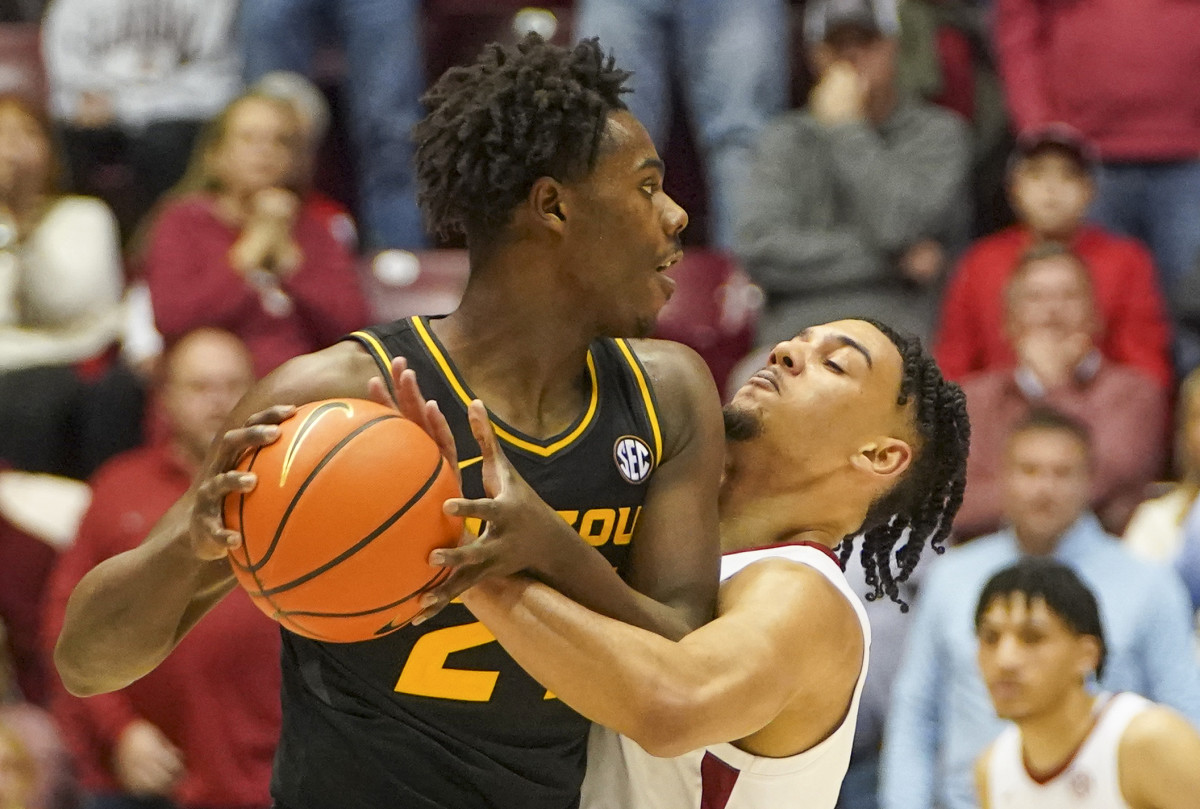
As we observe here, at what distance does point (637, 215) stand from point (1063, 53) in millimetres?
4217

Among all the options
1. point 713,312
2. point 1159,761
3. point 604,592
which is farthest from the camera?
point 713,312

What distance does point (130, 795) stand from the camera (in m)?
5.19

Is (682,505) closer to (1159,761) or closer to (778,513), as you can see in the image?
(778,513)

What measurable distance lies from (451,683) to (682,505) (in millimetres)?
477

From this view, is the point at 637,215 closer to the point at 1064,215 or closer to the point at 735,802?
the point at 735,802

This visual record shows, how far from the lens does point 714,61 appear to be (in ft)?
21.9

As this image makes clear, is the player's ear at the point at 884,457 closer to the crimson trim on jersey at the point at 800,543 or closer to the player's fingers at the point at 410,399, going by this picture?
the crimson trim on jersey at the point at 800,543


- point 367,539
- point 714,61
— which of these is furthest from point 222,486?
point 714,61

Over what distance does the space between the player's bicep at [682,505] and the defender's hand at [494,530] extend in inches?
14.8

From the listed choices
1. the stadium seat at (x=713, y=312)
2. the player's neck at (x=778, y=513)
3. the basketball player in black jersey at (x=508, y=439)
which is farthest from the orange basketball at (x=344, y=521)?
the stadium seat at (x=713, y=312)

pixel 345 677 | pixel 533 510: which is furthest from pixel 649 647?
pixel 345 677

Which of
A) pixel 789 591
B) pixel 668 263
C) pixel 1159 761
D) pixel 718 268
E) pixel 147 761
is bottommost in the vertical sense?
pixel 147 761

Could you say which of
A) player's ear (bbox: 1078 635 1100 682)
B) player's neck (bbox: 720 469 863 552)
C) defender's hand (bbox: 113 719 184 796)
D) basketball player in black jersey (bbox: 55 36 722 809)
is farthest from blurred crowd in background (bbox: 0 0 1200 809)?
basketball player in black jersey (bbox: 55 36 722 809)

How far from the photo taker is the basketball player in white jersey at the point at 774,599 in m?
2.65
